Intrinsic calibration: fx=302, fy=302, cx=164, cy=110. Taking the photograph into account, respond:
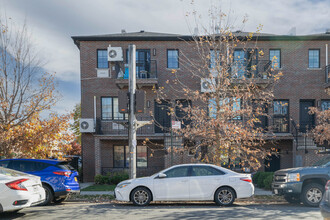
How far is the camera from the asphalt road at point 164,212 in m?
8.02

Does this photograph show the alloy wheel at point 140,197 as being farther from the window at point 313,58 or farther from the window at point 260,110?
the window at point 313,58

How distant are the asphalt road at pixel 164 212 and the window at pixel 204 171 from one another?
102 cm

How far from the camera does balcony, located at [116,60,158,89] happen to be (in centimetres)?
1767

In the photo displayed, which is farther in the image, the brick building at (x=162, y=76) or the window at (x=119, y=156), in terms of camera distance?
the window at (x=119, y=156)

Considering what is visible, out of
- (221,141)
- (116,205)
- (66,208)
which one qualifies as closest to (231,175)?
(221,141)

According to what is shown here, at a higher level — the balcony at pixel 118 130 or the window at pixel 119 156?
the balcony at pixel 118 130

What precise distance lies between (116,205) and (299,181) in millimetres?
6125

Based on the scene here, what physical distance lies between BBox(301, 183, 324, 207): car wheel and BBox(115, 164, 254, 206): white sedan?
1.81 metres

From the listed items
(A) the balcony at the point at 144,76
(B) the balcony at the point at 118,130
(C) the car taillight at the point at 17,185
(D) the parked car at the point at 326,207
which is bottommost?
(C) the car taillight at the point at 17,185

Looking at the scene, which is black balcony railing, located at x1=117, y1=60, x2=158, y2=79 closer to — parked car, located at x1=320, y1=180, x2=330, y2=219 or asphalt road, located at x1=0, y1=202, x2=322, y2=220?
asphalt road, located at x1=0, y1=202, x2=322, y2=220

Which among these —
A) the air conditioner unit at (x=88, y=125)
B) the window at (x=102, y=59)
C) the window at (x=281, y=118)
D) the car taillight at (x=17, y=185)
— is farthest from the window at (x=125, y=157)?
the car taillight at (x=17, y=185)

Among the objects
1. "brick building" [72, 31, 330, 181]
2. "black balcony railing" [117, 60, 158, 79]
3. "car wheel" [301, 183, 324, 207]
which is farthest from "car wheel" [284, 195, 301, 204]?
"black balcony railing" [117, 60, 158, 79]

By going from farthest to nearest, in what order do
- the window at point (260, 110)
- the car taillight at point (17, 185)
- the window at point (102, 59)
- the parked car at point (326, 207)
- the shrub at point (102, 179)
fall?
the window at point (102, 59) < the shrub at point (102, 179) < the window at point (260, 110) < the car taillight at point (17, 185) < the parked car at point (326, 207)

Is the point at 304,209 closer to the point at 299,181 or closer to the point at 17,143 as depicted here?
the point at 299,181
